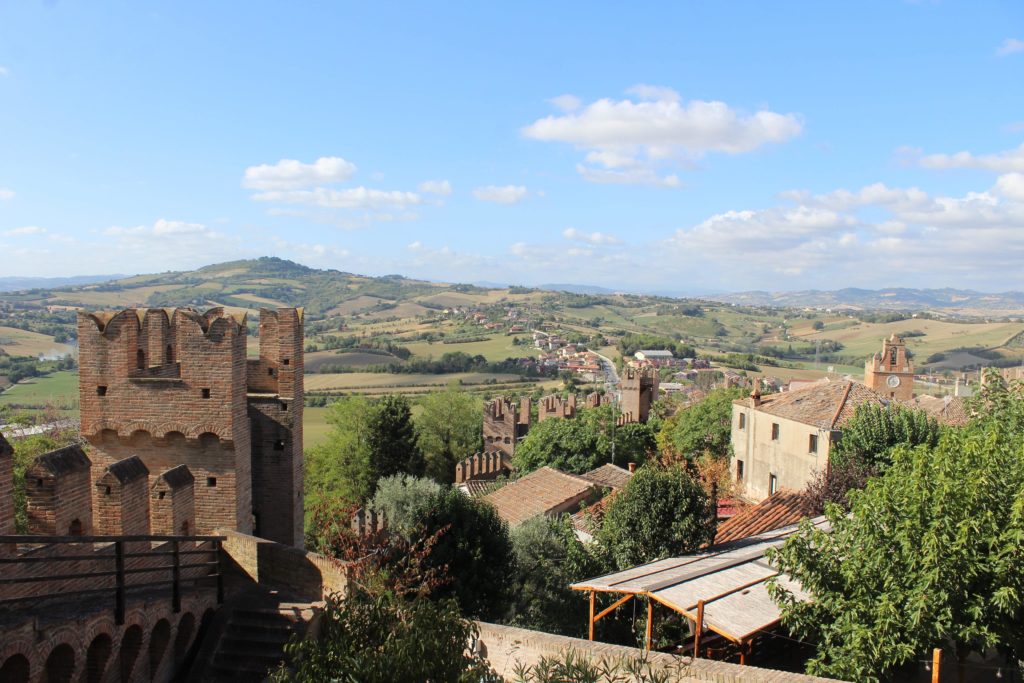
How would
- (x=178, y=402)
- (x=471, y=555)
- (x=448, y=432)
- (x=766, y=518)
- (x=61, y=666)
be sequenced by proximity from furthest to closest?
(x=448, y=432)
(x=766, y=518)
(x=471, y=555)
(x=178, y=402)
(x=61, y=666)

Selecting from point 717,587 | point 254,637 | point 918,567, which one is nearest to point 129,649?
point 254,637

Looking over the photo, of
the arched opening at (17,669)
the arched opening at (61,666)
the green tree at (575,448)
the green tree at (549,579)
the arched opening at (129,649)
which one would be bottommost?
the green tree at (575,448)

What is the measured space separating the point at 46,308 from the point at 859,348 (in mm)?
165332

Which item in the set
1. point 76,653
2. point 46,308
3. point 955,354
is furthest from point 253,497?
point 955,354

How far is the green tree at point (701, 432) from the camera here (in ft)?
122

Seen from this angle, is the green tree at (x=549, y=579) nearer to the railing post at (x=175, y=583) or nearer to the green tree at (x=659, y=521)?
the green tree at (x=659, y=521)

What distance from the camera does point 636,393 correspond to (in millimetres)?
49656

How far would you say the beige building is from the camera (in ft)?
86.5

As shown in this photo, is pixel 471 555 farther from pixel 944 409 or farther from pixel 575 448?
pixel 944 409

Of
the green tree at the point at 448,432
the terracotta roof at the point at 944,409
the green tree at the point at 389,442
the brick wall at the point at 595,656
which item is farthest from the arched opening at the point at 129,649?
the green tree at the point at 448,432

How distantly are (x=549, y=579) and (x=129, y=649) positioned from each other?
10456 millimetres

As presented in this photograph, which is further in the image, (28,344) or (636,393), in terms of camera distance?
(28,344)

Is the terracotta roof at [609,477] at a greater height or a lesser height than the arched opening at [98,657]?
lesser

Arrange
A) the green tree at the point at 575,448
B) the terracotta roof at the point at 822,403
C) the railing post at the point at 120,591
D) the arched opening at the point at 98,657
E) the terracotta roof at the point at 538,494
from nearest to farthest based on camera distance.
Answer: the arched opening at the point at 98,657 < the railing post at the point at 120,591 < the terracotta roof at the point at 822,403 < the terracotta roof at the point at 538,494 < the green tree at the point at 575,448
